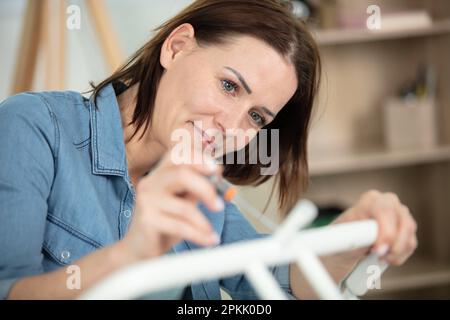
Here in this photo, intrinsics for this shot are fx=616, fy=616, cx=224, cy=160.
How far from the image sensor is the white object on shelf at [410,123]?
6.92 ft

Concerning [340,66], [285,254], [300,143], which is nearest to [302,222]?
[285,254]

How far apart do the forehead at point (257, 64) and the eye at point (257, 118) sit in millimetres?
27

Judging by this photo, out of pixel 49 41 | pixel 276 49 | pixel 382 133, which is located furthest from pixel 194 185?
pixel 382 133

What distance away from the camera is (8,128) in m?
0.77

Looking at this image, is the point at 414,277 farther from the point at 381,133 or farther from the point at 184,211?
the point at 184,211

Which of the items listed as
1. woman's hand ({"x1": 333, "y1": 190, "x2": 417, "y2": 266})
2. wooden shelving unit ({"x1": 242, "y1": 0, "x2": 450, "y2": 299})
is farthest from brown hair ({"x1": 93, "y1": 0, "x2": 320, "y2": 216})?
wooden shelving unit ({"x1": 242, "y1": 0, "x2": 450, "y2": 299})

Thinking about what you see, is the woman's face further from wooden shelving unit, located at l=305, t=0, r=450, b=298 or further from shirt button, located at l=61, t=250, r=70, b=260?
wooden shelving unit, located at l=305, t=0, r=450, b=298

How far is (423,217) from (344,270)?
1692 mm

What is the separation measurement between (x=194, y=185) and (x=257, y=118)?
0.46 meters

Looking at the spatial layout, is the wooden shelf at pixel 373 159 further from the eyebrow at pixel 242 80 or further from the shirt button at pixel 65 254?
the shirt button at pixel 65 254

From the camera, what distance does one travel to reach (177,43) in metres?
0.98

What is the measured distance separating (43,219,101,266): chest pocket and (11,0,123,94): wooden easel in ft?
1.85
